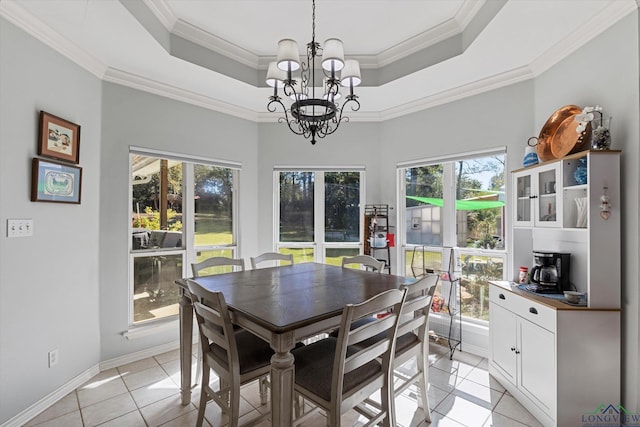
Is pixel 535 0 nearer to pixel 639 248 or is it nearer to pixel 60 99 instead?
pixel 639 248

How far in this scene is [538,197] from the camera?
2.17 metres

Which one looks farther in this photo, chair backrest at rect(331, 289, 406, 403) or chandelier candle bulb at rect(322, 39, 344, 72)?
chandelier candle bulb at rect(322, 39, 344, 72)

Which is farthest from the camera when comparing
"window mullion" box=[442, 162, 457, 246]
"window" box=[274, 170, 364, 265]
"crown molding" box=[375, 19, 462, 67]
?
"window" box=[274, 170, 364, 265]

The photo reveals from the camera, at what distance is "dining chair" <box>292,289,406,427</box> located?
1339 mm

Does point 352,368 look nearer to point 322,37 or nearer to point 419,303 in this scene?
point 419,303

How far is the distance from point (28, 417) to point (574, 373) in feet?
11.5

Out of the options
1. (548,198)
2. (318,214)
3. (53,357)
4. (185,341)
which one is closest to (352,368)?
(185,341)

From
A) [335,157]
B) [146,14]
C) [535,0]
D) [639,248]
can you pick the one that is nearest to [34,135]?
[146,14]

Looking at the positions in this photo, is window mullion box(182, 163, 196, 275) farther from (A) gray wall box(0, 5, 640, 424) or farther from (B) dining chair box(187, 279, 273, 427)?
(B) dining chair box(187, 279, 273, 427)

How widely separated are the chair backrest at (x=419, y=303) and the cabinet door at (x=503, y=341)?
78cm

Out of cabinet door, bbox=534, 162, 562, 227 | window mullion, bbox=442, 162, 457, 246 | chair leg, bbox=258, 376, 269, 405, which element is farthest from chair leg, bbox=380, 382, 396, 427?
window mullion, bbox=442, 162, 457, 246

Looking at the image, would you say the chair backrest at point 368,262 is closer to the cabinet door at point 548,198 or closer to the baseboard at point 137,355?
the cabinet door at point 548,198

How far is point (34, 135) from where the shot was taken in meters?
2.00

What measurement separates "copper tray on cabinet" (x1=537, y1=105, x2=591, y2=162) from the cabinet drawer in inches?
42.3
